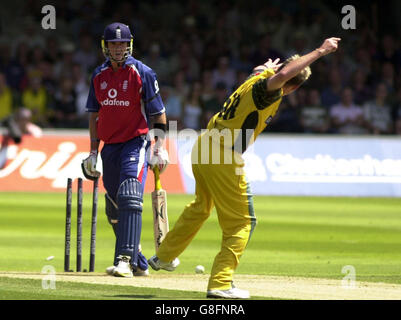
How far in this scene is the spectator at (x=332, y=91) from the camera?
22.7 meters

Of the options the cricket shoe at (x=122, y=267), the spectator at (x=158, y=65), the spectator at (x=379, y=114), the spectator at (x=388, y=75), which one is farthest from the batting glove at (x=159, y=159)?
the spectator at (x=388, y=75)

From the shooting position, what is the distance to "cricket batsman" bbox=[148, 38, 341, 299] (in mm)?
7836

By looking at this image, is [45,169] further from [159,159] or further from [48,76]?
[159,159]

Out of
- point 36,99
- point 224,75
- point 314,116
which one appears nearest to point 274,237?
point 314,116

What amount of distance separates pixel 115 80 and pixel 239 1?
16.7 metres

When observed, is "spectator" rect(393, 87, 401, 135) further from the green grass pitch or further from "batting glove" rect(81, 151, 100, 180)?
"batting glove" rect(81, 151, 100, 180)

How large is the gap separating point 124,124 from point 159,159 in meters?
0.47

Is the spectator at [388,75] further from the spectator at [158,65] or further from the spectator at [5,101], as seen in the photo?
the spectator at [5,101]

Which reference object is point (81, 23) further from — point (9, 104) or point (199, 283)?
point (199, 283)

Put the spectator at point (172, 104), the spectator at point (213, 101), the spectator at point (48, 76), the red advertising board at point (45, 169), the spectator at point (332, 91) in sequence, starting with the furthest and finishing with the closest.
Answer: the spectator at point (332, 91) < the spectator at point (48, 76) < the spectator at point (172, 104) < the spectator at point (213, 101) < the red advertising board at point (45, 169)

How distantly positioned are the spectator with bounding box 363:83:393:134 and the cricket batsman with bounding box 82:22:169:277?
13.0 meters

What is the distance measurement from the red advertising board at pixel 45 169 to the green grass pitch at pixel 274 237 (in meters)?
0.26
